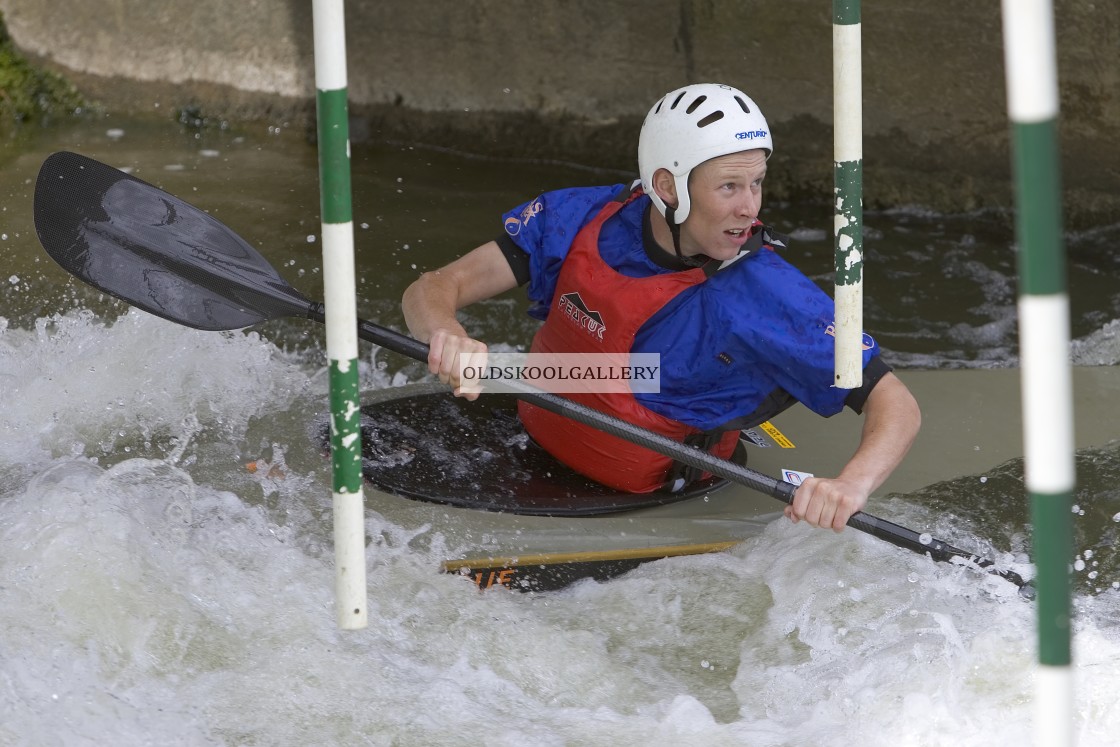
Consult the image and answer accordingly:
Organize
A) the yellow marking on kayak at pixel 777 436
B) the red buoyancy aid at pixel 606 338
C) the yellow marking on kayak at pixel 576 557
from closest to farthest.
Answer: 1. the yellow marking on kayak at pixel 576 557
2. the red buoyancy aid at pixel 606 338
3. the yellow marking on kayak at pixel 777 436

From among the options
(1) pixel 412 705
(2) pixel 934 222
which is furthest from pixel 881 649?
(2) pixel 934 222

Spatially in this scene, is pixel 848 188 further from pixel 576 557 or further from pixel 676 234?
pixel 576 557

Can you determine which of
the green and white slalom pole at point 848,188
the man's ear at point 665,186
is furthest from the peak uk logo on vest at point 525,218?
the green and white slalom pole at point 848,188

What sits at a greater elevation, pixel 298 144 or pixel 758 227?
pixel 298 144

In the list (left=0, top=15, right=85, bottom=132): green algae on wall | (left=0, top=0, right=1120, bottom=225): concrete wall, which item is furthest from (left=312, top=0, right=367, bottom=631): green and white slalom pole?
(left=0, top=15, right=85, bottom=132): green algae on wall

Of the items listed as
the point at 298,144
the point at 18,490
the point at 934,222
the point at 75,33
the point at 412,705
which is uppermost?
the point at 75,33

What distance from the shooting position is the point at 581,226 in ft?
9.03

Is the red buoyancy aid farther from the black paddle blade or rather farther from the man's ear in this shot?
the black paddle blade

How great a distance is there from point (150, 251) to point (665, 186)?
1.21 metres

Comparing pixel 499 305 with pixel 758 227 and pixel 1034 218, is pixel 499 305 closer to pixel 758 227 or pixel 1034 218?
pixel 758 227

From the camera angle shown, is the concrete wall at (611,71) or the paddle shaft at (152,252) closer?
the paddle shaft at (152,252)

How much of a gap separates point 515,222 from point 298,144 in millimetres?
3430

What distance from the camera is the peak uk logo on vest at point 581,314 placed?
2654mm

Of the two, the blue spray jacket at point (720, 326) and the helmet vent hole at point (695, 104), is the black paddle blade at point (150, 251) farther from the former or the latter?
the helmet vent hole at point (695, 104)
